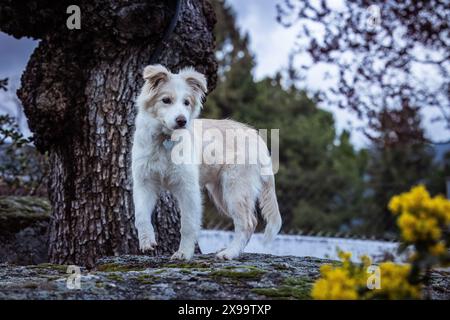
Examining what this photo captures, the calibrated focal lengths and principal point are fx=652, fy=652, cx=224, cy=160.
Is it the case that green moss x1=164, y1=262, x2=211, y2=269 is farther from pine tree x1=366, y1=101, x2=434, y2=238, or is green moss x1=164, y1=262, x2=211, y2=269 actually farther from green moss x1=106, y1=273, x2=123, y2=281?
pine tree x1=366, y1=101, x2=434, y2=238

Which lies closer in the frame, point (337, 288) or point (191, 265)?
point (337, 288)

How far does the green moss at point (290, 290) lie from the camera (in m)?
3.21

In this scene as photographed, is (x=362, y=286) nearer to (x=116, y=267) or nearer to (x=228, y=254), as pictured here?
(x=116, y=267)

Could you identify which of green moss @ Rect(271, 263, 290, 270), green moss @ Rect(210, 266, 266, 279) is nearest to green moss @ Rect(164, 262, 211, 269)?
green moss @ Rect(210, 266, 266, 279)

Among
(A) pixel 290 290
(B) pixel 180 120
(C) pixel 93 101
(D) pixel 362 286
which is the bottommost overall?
(A) pixel 290 290

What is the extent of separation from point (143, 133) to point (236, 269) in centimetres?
126

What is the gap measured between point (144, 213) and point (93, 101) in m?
1.27

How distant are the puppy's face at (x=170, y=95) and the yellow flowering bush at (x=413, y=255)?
83.9 inches

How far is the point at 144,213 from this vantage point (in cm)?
451

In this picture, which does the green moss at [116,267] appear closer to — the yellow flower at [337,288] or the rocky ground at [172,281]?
the rocky ground at [172,281]

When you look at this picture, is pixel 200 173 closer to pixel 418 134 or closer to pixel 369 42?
pixel 369 42

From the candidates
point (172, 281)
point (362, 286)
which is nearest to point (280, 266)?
point (172, 281)

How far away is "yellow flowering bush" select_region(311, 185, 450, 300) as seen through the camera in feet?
7.50
